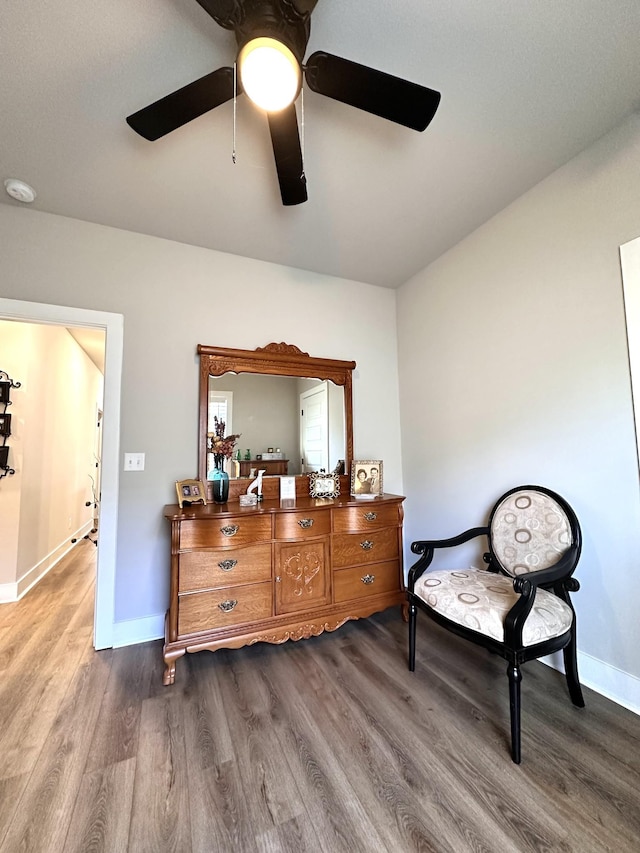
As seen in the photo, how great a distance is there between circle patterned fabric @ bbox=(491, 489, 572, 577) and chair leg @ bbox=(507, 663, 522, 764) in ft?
2.13

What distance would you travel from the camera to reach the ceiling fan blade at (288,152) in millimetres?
1338

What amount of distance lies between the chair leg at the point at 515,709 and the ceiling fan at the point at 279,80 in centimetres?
211

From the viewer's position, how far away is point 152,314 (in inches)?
96.3

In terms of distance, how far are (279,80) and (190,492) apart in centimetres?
201

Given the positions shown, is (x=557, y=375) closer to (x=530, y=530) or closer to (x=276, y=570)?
(x=530, y=530)

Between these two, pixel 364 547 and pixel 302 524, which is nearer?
pixel 302 524

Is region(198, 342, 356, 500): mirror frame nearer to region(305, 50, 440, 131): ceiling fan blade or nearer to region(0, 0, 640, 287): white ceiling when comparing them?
region(0, 0, 640, 287): white ceiling

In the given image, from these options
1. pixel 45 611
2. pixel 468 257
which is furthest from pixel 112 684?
pixel 468 257

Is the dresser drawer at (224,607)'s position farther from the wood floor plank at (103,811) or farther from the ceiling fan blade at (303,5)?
the ceiling fan blade at (303,5)

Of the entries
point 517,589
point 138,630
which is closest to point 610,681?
point 517,589

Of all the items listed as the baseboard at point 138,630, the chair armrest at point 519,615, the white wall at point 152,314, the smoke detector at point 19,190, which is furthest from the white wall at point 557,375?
the smoke detector at point 19,190

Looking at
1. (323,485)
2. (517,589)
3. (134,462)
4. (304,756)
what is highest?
(134,462)

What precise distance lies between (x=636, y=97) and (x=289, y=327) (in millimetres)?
2204

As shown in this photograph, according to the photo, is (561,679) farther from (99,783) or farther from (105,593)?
(105,593)
